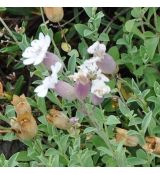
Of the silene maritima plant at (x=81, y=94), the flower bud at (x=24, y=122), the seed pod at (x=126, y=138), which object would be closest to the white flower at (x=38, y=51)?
the silene maritima plant at (x=81, y=94)

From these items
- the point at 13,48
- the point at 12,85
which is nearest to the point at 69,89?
the point at 13,48

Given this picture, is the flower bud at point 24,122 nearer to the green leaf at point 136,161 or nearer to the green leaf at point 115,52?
the green leaf at point 136,161

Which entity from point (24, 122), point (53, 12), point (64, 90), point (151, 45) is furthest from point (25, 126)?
point (151, 45)

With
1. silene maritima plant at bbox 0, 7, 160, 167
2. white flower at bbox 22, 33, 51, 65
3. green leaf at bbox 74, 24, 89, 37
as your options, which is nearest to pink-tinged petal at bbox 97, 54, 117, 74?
silene maritima plant at bbox 0, 7, 160, 167

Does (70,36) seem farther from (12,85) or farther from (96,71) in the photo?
(96,71)

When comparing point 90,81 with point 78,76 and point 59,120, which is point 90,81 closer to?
point 78,76

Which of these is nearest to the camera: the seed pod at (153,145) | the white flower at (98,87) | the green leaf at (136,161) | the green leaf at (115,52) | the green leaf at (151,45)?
the white flower at (98,87)

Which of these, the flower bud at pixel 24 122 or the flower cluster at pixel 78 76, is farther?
A: the flower bud at pixel 24 122
